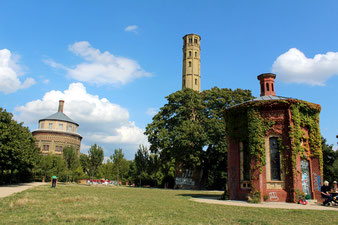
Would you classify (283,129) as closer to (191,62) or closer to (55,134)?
(191,62)

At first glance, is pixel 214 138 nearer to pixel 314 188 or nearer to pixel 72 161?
pixel 314 188

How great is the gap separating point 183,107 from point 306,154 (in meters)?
22.5

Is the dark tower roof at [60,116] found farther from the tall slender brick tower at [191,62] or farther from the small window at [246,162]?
the small window at [246,162]

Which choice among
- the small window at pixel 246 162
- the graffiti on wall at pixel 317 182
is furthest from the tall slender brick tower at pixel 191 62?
the graffiti on wall at pixel 317 182

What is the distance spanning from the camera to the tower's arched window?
17547mm

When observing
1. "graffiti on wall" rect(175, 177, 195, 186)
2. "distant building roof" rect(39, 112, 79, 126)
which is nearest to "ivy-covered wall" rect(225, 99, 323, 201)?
"graffiti on wall" rect(175, 177, 195, 186)

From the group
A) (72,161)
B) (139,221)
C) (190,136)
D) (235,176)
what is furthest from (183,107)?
(139,221)

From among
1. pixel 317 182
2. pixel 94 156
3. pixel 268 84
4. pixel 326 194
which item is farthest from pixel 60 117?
pixel 326 194

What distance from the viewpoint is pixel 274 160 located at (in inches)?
701

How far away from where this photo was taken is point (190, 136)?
35.8 metres

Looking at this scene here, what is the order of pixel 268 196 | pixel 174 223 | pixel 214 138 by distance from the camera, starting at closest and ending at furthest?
pixel 174 223 < pixel 268 196 < pixel 214 138

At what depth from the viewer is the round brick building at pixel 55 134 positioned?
223ft

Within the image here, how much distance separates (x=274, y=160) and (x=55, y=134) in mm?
62818

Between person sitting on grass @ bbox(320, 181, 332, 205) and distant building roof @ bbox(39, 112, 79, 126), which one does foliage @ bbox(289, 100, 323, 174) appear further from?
distant building roof @ bbox(39, 112, 79, 126)
